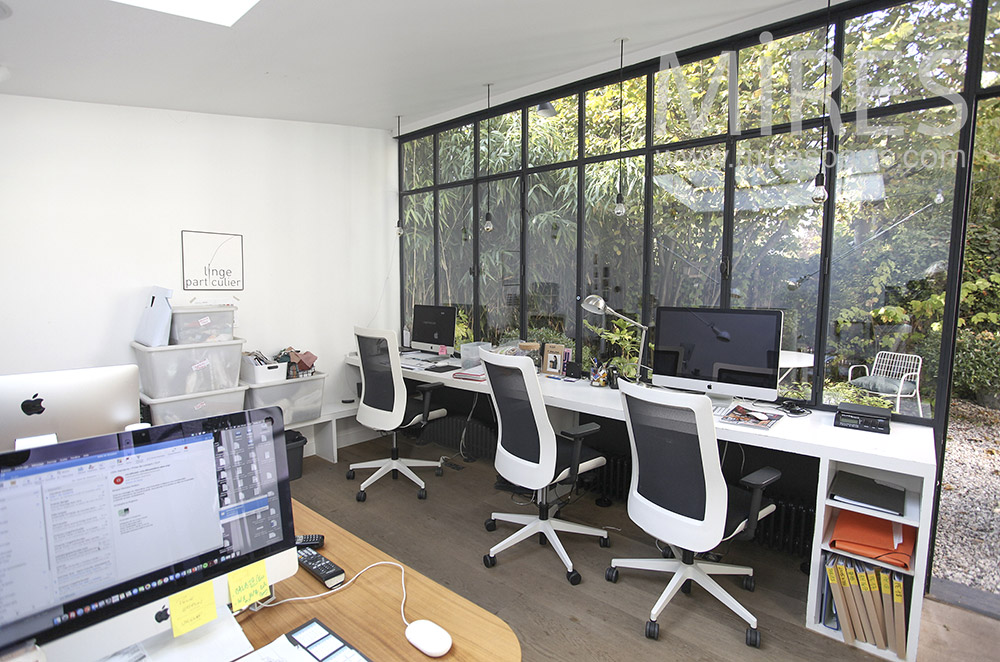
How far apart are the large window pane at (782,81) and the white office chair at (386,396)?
255 centimetres

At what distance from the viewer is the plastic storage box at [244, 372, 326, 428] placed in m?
4.04

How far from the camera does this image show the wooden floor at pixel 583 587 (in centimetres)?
223

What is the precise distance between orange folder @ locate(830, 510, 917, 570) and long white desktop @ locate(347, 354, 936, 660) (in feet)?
0.10

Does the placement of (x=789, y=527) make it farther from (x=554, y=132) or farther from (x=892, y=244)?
(x=554, y=132)

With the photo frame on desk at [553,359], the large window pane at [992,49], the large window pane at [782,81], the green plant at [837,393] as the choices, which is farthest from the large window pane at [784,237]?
the photo frame on desk at [553,359]

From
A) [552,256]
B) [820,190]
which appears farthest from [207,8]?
[820,190]

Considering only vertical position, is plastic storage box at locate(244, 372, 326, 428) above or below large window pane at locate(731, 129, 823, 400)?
below

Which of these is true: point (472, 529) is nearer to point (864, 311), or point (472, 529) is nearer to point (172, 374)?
point (172, 374)

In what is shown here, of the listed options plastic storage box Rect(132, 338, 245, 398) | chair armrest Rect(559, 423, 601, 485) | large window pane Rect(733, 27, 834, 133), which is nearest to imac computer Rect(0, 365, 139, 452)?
chair armrest Rect(559, 423, 601, 485)

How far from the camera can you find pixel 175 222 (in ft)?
12.8

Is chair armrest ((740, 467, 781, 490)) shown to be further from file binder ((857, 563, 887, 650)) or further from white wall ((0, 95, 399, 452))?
white wall ((0, 95, 399, 452))

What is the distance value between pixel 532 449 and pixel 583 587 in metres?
0.71

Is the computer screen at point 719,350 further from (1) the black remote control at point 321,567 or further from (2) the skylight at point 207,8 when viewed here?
(2) the skylight at point 207,8

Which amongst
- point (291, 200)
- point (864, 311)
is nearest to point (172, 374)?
point (291, 200)
